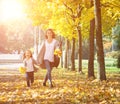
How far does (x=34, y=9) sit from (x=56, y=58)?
14509 mm

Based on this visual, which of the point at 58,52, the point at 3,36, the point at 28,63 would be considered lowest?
the point at 28,63

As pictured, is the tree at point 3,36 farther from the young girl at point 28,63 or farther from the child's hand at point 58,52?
the child's hand at point 58,52

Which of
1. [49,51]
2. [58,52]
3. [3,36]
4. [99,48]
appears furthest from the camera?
[3,36]

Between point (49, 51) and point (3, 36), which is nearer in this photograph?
point (49, 51)

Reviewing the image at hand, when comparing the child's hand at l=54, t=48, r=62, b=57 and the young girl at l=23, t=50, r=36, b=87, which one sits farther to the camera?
the young girl at l=23, t=50, r=36, b=87

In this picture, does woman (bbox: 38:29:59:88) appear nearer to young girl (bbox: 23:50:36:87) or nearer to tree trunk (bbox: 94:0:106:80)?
young girl (bbox: 23:50:36:87)

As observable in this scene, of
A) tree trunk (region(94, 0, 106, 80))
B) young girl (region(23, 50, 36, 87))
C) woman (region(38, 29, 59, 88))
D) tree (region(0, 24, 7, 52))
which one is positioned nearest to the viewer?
woman (region(38, 29, 59, 88))

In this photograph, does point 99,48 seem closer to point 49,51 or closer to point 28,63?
point 28,63

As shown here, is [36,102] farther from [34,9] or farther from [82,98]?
[34,9]

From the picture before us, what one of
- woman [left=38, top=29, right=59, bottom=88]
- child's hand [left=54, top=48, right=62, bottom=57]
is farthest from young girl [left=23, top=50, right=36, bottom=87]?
child's hand [left=54, top=48, right=62, bottom=57]

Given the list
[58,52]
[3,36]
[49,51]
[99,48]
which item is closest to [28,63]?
[49,51]

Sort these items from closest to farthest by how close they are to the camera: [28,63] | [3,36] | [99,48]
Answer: [28,63], [99,48], [3,36]

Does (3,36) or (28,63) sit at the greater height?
(3,36)

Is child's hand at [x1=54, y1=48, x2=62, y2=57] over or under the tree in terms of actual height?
under
